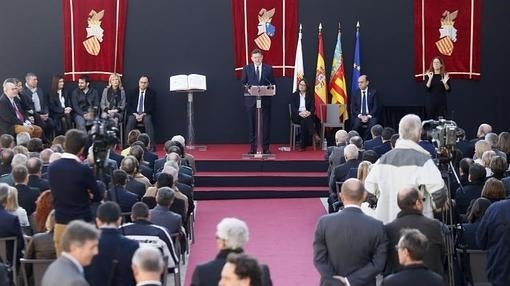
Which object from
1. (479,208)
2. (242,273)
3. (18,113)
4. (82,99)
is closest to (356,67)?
(82,99)

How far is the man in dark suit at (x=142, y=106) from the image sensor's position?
57.0 feet

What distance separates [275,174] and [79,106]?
13.3 ft

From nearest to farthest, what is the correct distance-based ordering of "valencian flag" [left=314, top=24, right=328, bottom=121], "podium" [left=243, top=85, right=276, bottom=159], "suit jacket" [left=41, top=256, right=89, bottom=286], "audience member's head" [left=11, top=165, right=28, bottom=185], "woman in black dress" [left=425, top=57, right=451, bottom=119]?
"suit jacket" [left=41, top=256, right=89, bottom=286] < "audience member's head" [left=11, top=165, right=28, bottom=185] < "podium" [left=243, top=85, right=276, bottom=159] < "woman in black dress" [left=425, top=57, right=451, bottom=119] < "valencian flag" [left=314, top=24, right=328, bottom=121]

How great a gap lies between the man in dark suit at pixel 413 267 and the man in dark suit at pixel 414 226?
83 centimetres

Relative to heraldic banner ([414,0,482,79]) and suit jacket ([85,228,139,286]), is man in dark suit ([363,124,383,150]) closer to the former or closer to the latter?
heraldic banner ([414,0,482,79])

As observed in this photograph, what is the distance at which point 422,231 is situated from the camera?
6941 millimetres

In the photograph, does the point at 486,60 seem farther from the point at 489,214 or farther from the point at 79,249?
the point at 79,249

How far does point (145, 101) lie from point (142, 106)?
11 centimetres

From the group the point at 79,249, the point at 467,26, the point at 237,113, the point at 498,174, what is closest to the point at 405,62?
the point at 467,26

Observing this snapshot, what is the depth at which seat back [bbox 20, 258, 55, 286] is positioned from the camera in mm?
7586

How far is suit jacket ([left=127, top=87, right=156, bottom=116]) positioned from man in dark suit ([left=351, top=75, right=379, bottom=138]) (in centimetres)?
366

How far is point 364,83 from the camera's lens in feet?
56.7

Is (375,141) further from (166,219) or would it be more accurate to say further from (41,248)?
(41,248)

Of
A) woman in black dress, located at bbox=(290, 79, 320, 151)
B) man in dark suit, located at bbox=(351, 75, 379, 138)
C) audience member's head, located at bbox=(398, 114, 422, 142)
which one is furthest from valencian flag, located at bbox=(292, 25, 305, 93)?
audience member's head, located at bbox=(398, 114, 422, 142)
